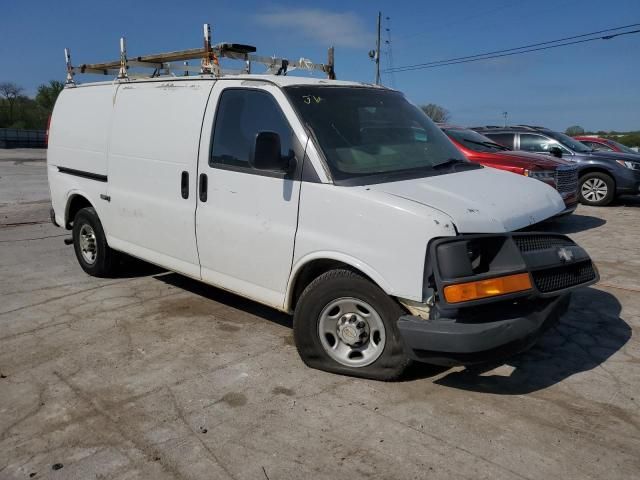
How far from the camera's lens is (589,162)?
40.1 ft

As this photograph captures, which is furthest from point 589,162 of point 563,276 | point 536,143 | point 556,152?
point 563,276

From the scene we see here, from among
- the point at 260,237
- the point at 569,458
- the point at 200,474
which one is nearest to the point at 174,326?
the point at 260,237

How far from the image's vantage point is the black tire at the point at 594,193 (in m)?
12.2

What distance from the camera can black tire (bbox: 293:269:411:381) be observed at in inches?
138

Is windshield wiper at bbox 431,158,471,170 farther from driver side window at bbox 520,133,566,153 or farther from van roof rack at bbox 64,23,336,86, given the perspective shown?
driver side window at bbox 520,133,566,153

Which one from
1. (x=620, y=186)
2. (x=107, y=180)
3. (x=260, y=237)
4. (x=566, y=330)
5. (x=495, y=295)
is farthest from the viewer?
(x=620, y=186)

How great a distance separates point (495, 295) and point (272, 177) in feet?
5.65

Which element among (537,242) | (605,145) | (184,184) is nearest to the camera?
(537,242)

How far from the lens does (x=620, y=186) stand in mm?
12055

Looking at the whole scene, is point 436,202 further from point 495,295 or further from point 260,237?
point 260,237

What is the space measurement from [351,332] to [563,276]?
137 cm

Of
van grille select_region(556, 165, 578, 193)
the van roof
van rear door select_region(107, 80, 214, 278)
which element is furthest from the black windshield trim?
van grille select_region(556, 165, 578, 193)

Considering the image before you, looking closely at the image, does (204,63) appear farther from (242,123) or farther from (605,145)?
(605,145)

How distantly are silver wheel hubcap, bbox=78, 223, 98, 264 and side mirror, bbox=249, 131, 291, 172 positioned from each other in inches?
122
